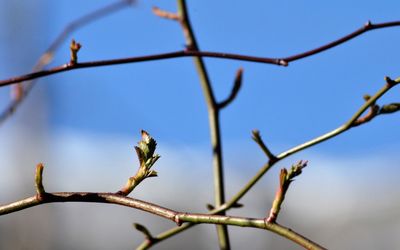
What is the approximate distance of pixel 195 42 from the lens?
641mm

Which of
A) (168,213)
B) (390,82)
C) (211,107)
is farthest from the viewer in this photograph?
(211,107)

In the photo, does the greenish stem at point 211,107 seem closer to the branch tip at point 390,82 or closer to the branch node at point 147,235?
the branch node at point 147,235

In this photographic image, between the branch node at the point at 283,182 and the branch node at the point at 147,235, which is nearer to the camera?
the branch node at the point at 283,182

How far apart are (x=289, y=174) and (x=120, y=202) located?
0.10 meters

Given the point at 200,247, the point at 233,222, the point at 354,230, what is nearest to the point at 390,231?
the point at 354,230

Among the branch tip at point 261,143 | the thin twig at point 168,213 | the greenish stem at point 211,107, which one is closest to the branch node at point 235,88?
the greenish stem at point 211,107

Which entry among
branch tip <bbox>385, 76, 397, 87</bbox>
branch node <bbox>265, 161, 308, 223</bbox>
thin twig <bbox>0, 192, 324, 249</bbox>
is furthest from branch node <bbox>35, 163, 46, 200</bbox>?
branch tip <bbox>385, 76, 397, 87</bbox>

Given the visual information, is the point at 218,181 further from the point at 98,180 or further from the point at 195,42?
the point at 98,180

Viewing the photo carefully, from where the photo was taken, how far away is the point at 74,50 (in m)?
0.47

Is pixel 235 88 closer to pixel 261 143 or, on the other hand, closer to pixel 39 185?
pixel 261 143

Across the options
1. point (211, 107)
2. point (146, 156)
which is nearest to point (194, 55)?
point (146, 156)

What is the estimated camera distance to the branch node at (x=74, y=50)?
46cm

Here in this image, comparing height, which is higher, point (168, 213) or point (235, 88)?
point (235, 88)

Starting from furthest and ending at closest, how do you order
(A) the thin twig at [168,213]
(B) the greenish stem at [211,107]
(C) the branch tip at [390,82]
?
(B) the greenish stem at [211,107], (C) the branch tip at [390,82], (A) the thin twig at [168,213]
